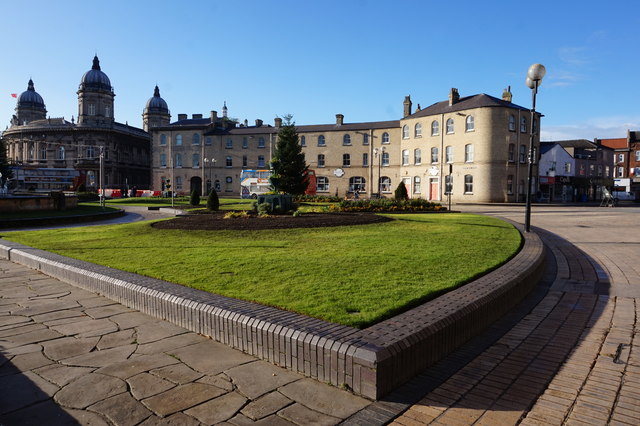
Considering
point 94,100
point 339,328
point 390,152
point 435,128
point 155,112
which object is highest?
point 155,112

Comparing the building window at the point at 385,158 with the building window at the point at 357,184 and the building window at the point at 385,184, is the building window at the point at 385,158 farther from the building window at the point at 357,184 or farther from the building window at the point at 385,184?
the building window at the point at 357,184

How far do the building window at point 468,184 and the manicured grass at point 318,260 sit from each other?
117 ft

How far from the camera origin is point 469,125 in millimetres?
Result: 47375

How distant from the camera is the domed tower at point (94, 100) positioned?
273 ft

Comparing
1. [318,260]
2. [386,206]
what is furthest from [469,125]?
[318,260]

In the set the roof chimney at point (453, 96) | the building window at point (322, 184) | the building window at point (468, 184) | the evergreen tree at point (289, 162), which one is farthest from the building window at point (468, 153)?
the building window at point (322, 184)

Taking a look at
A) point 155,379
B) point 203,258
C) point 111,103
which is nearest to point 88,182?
point 111,103

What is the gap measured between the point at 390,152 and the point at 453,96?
36.0 feet

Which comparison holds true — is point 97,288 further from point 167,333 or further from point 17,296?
point 167,333

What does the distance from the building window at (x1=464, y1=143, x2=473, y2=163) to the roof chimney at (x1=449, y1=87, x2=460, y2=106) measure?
20.0 ft

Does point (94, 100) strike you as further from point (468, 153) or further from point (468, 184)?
point (468, 184)

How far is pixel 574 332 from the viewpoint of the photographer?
553 cm

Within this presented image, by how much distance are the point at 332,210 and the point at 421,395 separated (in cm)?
1912

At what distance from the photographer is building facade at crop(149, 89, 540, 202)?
4606cm
